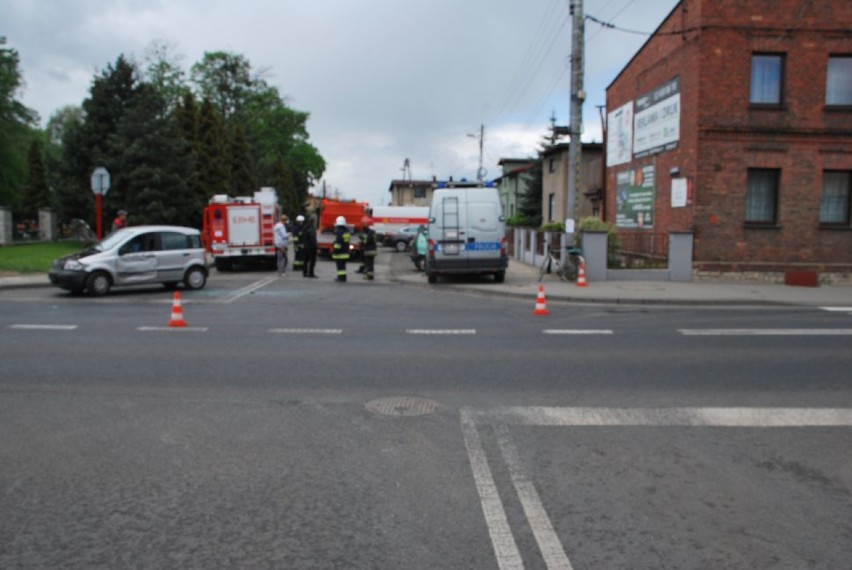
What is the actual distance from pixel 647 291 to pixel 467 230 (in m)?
5.10

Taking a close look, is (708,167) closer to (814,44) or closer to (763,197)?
(763,197)

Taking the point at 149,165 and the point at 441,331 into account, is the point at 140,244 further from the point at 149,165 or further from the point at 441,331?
the point at 149,165

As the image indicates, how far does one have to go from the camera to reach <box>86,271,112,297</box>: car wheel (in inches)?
674

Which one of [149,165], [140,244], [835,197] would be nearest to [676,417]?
[140,244]

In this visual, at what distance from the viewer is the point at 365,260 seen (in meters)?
23.3

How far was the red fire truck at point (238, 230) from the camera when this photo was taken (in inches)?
1036

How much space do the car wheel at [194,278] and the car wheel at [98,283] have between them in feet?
6.39

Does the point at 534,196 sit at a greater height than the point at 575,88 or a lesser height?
lesser

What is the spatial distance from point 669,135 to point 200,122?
1272 inches

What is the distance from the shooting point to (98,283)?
17250 millimetres

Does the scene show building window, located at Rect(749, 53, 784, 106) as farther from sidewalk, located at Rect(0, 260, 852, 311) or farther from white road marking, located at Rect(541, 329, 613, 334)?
white road marking, located at Rect(541, 329, 613, 334)

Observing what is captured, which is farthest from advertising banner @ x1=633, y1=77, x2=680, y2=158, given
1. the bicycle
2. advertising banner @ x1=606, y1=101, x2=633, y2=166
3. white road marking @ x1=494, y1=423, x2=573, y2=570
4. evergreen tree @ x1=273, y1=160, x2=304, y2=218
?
evergreen tree @ x1=273, y1=160, x2=304, y2=218

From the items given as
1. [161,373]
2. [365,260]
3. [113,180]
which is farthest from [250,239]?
[161,373]

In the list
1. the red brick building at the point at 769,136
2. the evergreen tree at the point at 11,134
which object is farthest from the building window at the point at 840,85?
the evergreen tree at the point at 11,134
